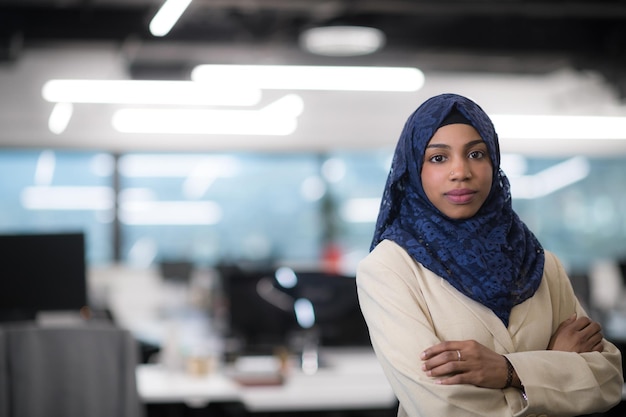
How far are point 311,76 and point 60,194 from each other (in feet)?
15.6

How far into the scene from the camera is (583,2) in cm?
721

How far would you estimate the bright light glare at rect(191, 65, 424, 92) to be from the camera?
22.1 feet

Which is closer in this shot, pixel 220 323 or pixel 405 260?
pixel 405 260

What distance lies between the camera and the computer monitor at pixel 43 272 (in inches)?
157

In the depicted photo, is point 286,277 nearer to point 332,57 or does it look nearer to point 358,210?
point 332,57

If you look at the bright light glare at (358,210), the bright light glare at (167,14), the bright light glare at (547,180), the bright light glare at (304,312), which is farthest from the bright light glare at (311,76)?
the bright light glare at (547,180)

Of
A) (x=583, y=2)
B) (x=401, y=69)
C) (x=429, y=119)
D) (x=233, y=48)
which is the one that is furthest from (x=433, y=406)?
(x=233, y=48)

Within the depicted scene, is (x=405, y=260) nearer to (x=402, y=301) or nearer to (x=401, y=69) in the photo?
(x=402, y=301)

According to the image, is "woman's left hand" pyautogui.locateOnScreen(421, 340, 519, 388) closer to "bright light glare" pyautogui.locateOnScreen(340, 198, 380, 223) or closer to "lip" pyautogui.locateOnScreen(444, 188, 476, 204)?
"lip" pyautogui.locateOnScreen(444, 188, 476, 204)

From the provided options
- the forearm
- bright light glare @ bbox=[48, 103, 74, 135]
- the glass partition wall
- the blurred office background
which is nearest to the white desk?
the forearm

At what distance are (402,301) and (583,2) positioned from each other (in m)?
6.11

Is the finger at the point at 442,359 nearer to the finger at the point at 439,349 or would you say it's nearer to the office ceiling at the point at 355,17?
the finger at the point at 439,349

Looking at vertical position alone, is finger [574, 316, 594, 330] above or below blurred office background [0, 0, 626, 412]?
below

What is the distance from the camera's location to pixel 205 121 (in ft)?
33.4
